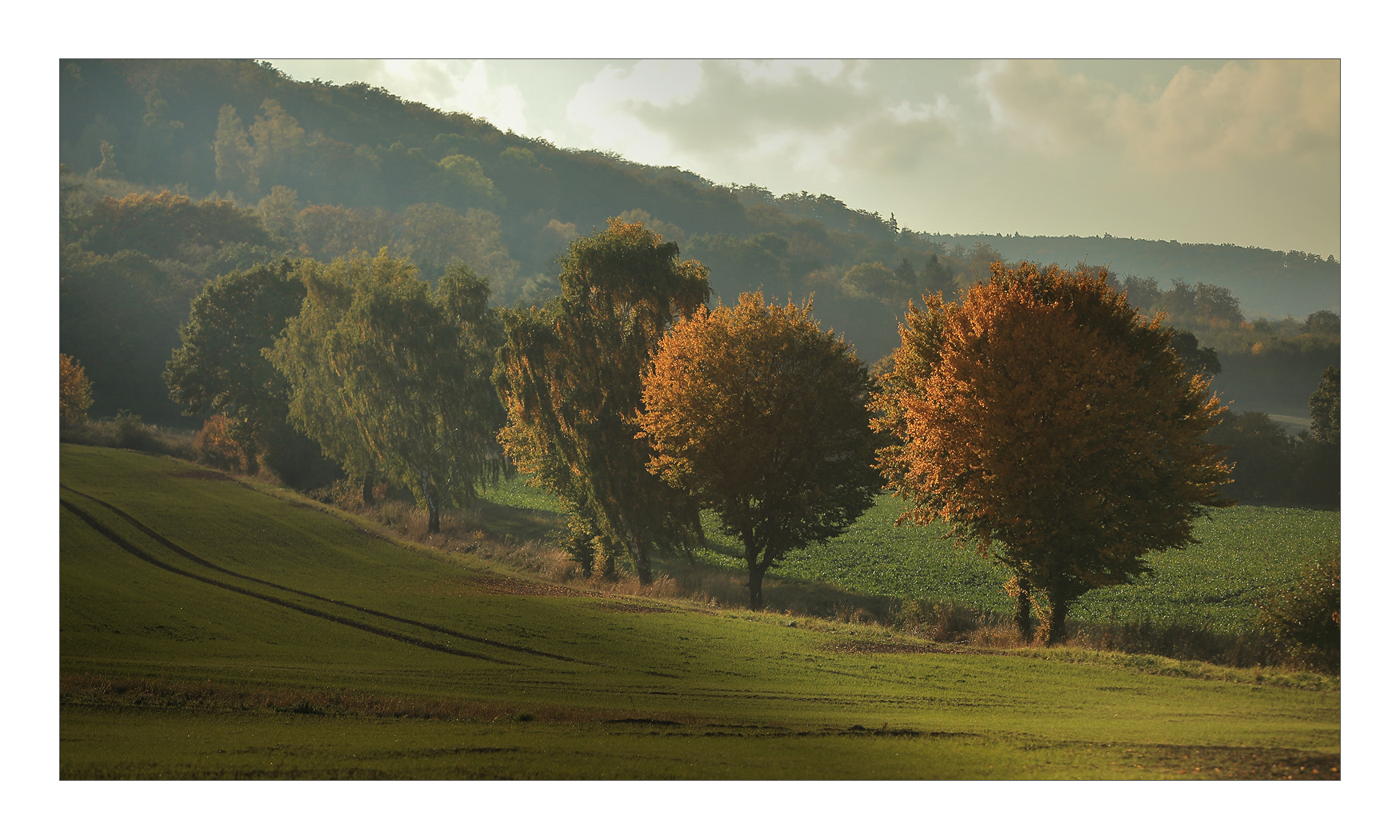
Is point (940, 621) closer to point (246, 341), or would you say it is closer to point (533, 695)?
point (533, 695)

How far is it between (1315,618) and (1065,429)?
5833mm

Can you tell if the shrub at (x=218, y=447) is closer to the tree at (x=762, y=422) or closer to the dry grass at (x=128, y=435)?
the dry grass at (x=128, y=435)

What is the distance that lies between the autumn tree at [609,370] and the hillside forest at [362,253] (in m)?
1.35

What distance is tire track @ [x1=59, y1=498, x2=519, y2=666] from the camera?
12.0 meters

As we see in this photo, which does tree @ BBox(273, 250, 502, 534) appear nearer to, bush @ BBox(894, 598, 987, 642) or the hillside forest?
the hillside forest

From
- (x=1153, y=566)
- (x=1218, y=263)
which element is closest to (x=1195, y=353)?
(x=1153, y=566)

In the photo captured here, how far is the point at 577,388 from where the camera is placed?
2542cm

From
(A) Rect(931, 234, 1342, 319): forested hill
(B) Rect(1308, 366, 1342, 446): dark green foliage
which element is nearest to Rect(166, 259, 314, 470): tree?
(A) Rect(931, 234, 1342, 319): forested hill

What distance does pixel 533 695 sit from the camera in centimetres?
1011

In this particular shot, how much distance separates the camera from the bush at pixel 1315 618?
424 inches

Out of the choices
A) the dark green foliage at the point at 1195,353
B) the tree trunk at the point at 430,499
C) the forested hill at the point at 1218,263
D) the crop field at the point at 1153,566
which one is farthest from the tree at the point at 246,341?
the dark green foliage at the point at 1195,353

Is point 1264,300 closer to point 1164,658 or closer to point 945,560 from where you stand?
point 1164,658

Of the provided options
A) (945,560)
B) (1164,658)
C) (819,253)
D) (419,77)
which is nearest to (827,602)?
(945,560)

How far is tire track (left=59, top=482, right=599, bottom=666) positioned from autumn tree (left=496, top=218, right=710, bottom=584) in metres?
11.2
